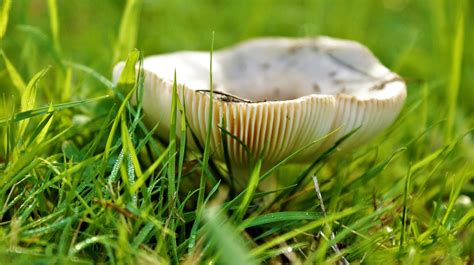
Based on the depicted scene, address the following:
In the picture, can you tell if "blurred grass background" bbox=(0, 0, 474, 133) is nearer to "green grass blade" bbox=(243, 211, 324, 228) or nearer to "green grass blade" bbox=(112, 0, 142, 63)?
"green grass blade" bbox=(112, 0, 142, 63)

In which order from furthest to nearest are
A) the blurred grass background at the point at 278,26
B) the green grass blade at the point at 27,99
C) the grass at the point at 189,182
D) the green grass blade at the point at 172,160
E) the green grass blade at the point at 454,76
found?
the blurred grass background at the point at 278,26
the green grass blade at the point at 454,76
the green grass blade at the point at 27,99
the green grass blade at the point at 172,160
the grass at the point at 189,182

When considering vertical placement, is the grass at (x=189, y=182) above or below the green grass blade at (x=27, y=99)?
below

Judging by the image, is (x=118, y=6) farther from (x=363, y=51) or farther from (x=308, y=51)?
(x=363, y=51)

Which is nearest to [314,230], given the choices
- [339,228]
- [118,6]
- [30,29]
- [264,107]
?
[339,228]

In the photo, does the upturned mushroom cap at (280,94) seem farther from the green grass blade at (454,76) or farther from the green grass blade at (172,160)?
the green grass blade at (454,76)

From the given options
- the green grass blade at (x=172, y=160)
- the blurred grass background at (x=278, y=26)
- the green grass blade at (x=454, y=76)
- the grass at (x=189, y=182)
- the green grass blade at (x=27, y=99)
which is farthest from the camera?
the blurred grass background at (x=278, y=26)

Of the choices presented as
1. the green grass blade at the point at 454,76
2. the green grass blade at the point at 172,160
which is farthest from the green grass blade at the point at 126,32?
the green grass blade at the point at 454,76

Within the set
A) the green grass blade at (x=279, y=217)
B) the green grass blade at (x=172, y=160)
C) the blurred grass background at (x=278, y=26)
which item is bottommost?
the green grass blade at (x=279, y=217)
